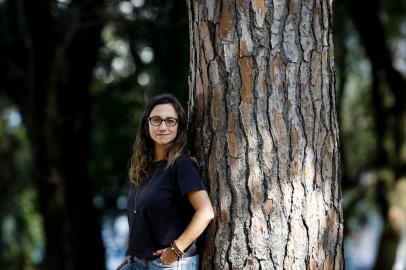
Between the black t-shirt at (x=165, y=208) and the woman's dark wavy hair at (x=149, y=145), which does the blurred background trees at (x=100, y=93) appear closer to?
the woman's dark wavy hair at (x=149, y=145)

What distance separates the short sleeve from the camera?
3338 mm

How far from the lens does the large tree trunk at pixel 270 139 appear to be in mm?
3383

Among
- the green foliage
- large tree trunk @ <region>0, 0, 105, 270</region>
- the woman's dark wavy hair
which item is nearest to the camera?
the woman's dark wavy hair

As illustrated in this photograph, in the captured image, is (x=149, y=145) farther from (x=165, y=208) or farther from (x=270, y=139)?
(x=270, y=139)

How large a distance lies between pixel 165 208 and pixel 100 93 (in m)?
9.98

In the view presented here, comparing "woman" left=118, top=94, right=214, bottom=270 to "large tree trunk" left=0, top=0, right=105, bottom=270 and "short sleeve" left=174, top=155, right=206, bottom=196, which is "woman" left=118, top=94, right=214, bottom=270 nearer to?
"short sleeve" left=174, top=155, right=206, bottom=196

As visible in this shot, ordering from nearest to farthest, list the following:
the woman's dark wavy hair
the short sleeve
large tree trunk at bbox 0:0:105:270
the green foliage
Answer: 1. the short sleeve
2. the woman's dark wavy hair
3. large tree trunk at bbox 0:0:105:270
4. the green foliage

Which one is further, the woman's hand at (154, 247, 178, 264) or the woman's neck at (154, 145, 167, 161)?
the woman's neck at (154, 145, 167, 161)

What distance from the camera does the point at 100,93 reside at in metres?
13.2

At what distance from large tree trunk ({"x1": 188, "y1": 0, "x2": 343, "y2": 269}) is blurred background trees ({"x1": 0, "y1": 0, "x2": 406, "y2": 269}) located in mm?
6059

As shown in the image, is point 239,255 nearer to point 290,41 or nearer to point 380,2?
point 290,41

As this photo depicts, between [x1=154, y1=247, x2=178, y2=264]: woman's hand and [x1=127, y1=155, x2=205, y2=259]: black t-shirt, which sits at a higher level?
[x1=127, y1=155, x2=205, y2=259]: black t-shirt

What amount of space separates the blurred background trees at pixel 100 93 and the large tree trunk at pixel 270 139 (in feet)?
19.9

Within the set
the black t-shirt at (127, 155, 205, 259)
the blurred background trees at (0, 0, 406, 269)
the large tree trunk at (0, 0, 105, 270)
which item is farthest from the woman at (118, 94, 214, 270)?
the large tree trunk at (0, 0, 105, 270)
